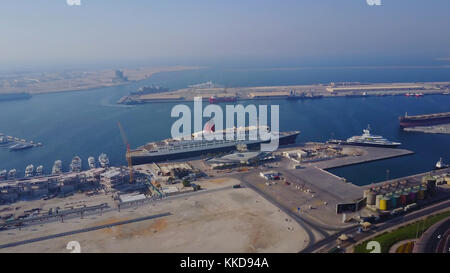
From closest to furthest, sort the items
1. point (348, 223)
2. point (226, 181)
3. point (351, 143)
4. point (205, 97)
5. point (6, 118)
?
point (348, 223)
point (226, 181)
point (351, 143)
point (6, 118)
point (205, 97)

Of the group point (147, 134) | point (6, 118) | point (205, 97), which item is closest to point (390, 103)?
point (205, 97)

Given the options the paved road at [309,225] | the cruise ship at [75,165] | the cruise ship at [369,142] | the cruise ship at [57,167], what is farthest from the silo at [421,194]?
the cruise ship at [57,167]

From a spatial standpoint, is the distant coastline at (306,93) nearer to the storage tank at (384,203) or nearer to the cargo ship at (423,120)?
the cargo ship at (423,120)

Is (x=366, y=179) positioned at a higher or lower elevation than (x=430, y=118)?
lower

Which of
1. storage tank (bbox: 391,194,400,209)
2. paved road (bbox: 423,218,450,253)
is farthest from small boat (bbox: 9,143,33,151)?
paved road (bbox: 423,218,450,253)

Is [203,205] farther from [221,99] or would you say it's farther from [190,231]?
[221,99]

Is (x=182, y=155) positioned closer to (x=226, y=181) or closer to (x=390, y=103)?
(x=226, y=181)
